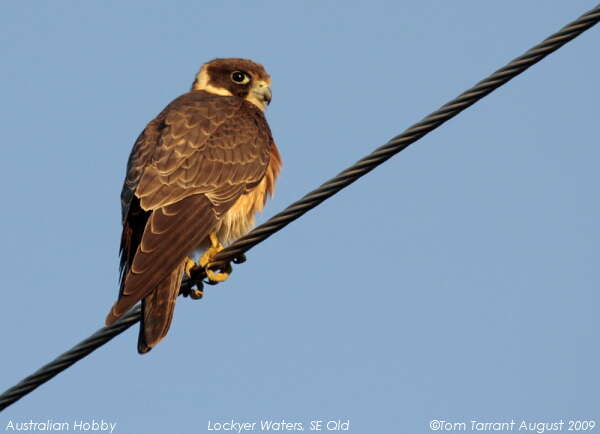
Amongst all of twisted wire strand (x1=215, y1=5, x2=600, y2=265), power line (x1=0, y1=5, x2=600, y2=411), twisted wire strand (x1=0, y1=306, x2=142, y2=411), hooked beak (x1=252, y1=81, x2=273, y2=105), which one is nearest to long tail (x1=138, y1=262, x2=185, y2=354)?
power line (x1=0, y1=5, x2=600, y2=411)

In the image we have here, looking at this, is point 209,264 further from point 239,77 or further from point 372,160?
point 239,77

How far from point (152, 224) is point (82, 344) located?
55.1 inches

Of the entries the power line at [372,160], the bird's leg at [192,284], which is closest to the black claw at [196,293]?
the bird's leg at [192,284]

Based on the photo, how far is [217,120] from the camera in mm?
6176

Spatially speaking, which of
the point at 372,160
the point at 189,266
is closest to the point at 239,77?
the point at 189,266

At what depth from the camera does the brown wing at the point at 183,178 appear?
4879 millimetres

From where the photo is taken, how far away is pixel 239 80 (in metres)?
7.23

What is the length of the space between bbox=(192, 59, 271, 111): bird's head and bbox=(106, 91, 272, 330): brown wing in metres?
0.40

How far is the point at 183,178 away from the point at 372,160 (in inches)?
82.4

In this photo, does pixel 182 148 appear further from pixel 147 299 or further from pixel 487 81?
pixel 487 81

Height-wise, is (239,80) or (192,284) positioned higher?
(239,80)

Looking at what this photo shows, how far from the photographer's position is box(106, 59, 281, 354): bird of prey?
15.9 feet

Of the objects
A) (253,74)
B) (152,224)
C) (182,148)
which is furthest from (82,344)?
(253,74)

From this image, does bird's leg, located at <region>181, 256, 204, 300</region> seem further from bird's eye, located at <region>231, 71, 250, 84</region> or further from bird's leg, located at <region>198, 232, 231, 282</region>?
bird's eye, located at <region>231, 71, 250, 84</region>
